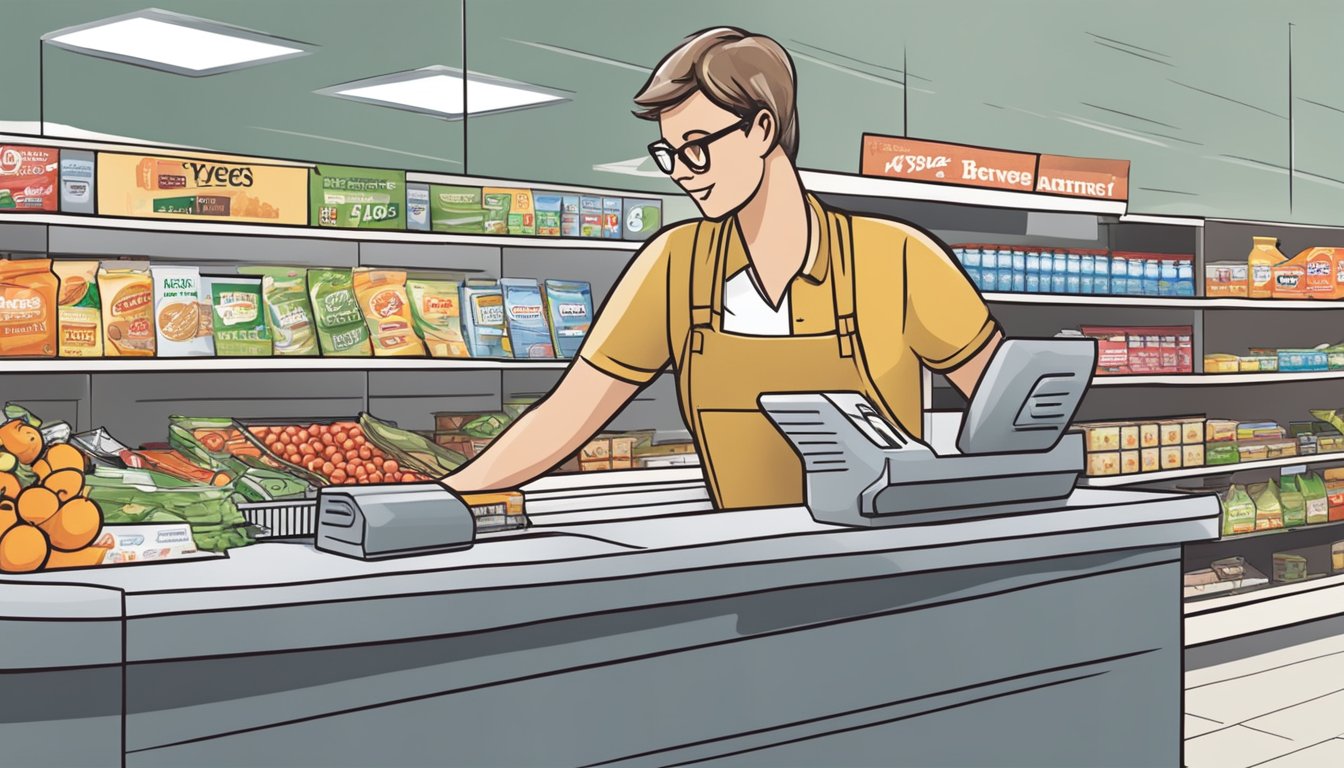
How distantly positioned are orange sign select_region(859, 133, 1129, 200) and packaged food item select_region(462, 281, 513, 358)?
164 centimetres

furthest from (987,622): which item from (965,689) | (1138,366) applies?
(1138,366)

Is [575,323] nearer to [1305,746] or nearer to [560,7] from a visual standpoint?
[560,7]

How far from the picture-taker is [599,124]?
18.5ft

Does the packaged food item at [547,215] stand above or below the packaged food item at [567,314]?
above

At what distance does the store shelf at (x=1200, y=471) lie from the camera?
17.1 feet

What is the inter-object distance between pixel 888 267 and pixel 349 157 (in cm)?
328

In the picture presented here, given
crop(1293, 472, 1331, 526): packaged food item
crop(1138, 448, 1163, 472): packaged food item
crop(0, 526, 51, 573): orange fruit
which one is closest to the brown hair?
crop(0, 526, 51, 573): orange fruit

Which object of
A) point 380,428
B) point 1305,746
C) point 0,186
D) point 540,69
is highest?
point 540,69

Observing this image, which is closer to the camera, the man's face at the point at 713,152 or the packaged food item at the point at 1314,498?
the man's face at the point at 713,152

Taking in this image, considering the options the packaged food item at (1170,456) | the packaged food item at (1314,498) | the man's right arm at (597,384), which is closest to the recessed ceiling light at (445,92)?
the man's right arm at (597,384)

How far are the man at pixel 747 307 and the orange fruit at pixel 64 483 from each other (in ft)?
3.00

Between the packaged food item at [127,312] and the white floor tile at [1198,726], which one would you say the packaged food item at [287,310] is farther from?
the white floor tile at [1198,726]

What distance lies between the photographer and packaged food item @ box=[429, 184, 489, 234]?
4.09 meters

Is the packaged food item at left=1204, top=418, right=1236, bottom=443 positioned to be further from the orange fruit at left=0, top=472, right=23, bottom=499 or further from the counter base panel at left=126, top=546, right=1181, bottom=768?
A: the orange fruit at left=0, top=472, right=23, bottom=499
